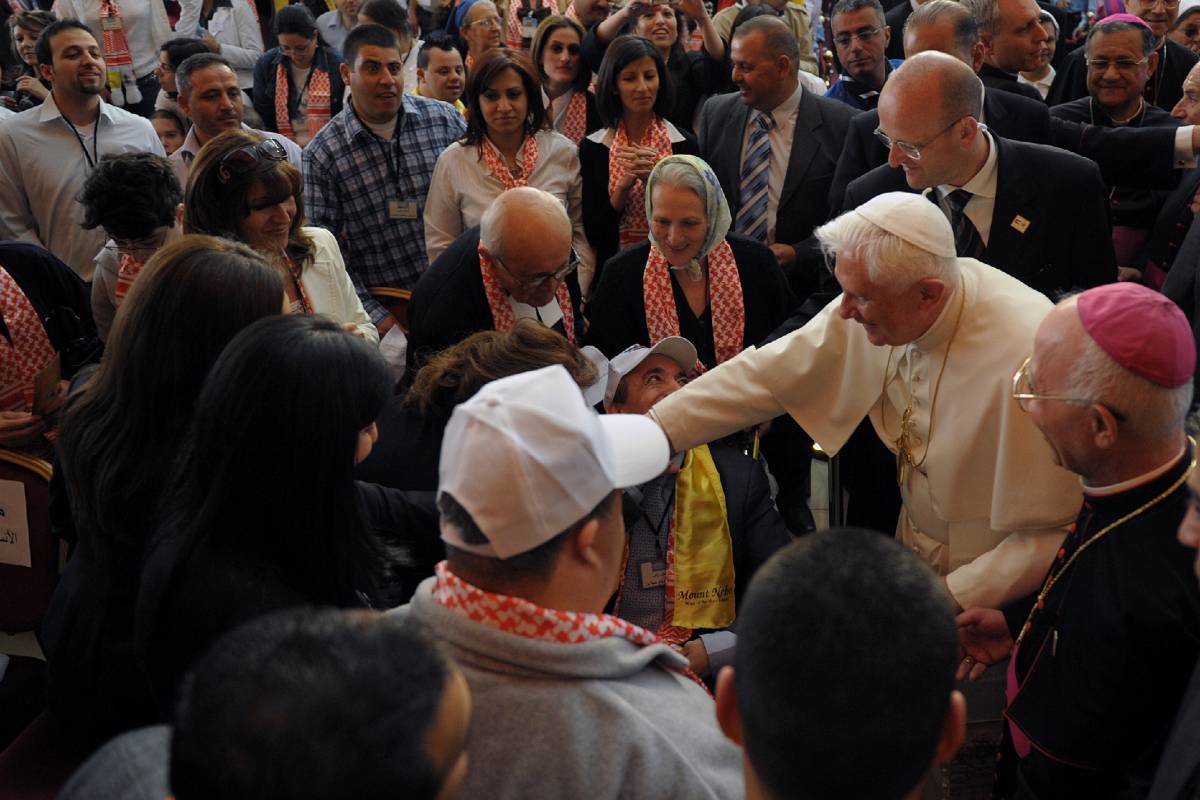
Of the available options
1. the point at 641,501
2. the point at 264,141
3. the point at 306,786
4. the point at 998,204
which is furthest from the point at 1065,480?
the point at 264,141

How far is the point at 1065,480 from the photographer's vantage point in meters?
2.46

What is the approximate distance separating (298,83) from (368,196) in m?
2.12

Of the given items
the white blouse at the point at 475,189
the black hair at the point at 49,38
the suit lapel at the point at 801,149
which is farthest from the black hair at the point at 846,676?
the black hair at the point at 49,38

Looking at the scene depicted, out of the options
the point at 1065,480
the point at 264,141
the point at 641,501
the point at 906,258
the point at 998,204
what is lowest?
the point at 641,501

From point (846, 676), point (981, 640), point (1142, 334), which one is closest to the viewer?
point (846, 676)

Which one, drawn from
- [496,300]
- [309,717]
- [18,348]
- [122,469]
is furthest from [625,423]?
[18,348]

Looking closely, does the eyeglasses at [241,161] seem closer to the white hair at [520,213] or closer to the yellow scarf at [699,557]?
the white hair at [520,213]

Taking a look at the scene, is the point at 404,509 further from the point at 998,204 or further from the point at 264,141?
the point at 998,204

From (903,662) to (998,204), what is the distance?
2.60m

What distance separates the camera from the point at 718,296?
3824mm

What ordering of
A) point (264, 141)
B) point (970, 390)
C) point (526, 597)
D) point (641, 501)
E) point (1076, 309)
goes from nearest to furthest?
1. point (526, 597)
2. point (1076, 309)
3. point (970, 390)
4. point (641, 501)
5. point (264, 141)

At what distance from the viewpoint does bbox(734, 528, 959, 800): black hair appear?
1.22 meters

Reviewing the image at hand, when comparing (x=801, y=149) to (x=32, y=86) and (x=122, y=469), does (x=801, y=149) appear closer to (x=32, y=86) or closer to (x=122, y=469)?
(x=122, y=469)

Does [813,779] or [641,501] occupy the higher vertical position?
[813,779]
